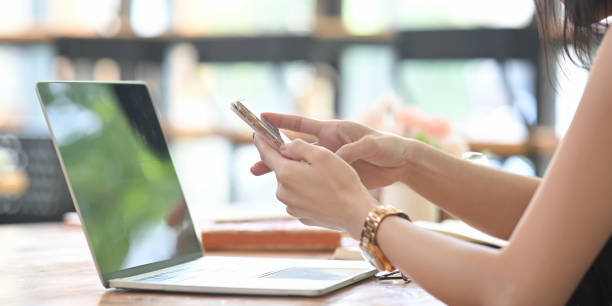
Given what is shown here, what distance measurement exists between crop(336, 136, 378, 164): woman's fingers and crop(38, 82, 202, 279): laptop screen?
0.23 m

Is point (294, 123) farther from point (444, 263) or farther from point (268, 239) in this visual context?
point (444, 263)

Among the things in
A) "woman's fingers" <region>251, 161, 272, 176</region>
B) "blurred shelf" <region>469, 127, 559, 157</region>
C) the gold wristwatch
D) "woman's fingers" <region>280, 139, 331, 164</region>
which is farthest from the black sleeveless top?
"blurred shelf" <region>469, 127, 559, 157</region>

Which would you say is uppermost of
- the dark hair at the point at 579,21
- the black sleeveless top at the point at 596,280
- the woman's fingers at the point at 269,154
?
the dark hair at the point at 579,21

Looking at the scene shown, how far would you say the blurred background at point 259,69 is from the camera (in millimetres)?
2941

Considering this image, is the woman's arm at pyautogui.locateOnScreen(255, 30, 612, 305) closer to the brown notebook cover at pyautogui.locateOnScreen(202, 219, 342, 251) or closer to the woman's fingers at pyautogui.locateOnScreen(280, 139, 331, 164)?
the woman's fingers at pyautogui.locateOnScreen(280, 139, 331, 164)

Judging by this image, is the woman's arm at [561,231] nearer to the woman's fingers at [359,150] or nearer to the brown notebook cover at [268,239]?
the woman's fingers at [359,150]

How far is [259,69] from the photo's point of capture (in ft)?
10.6

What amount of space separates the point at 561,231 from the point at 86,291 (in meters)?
0.51

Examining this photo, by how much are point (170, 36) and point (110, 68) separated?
0.91 ft

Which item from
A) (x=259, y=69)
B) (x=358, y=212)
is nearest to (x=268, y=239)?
(x=358, y=212)

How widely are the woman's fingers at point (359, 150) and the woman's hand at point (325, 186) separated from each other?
0.19 meters

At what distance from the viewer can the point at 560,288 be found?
→ 2.52 ft

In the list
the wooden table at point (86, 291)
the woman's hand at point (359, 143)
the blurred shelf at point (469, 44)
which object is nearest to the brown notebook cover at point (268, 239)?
the wooden table at point (86, 291)

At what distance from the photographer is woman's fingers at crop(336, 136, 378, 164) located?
1067mm
